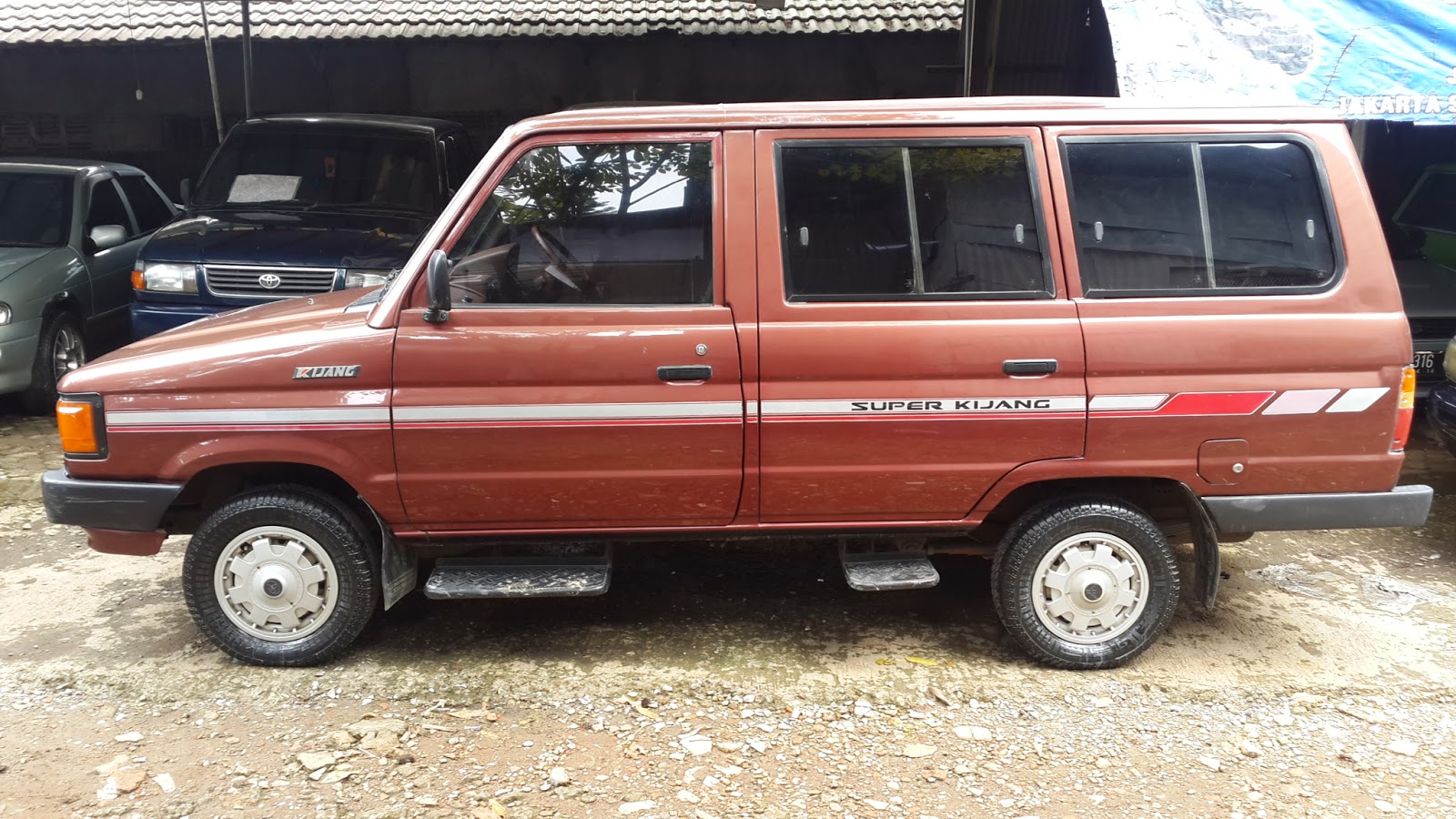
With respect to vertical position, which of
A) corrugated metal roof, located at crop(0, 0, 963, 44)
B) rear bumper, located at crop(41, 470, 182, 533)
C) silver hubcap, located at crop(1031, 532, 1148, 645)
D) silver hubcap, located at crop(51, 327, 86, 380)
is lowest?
silver hubcap, located at crop(1031, 532, 1148, 645)

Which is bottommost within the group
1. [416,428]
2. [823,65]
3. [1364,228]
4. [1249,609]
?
[1249,609]

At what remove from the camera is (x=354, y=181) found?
289 inches

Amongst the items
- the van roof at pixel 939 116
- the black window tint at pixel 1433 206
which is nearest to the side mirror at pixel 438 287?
the van roof at pixel 939 116

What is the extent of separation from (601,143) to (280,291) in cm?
Answer: 357

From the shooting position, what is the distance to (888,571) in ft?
13.0

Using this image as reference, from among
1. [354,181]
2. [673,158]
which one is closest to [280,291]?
[354,181]

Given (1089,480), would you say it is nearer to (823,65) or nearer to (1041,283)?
(1041,283)

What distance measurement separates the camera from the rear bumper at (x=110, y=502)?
374 cm

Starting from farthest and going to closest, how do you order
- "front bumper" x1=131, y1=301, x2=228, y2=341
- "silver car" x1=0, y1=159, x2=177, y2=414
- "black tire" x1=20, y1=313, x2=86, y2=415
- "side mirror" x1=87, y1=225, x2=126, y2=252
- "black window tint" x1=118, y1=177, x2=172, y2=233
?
"black window tint" x1=118, y1=177, x2=172, y2=233, "side mirror" x1=87, y1=225, x2=126, y2=252, "black tire" x1=20, y1=313, x2=86, y2=415, "silver car" x1=0, y1=159, x2=177, y2=414, "front bumper" x1=131, y1=301, x2=228, y2=341

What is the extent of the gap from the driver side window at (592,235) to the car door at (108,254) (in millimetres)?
5722

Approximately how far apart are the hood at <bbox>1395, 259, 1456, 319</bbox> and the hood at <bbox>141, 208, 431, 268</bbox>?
19.6 ft

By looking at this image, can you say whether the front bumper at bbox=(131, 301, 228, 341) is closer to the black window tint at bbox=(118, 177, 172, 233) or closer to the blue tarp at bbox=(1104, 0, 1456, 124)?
the black window tint at bbox=(118, 177, 172, 233)

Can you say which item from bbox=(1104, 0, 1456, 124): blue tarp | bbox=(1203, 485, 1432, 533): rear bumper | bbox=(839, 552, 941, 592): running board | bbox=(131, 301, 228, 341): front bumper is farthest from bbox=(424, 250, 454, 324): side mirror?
bbox=(1104, 0, 1456, 124): blue tarp

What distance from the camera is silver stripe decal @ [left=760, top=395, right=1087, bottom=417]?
12.1 ft
